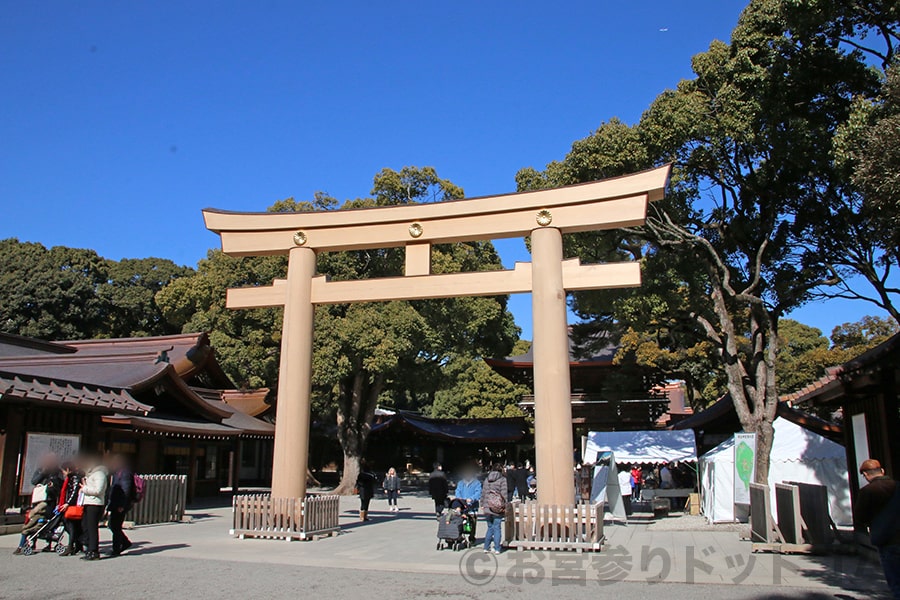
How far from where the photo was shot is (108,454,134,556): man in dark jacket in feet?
32.1

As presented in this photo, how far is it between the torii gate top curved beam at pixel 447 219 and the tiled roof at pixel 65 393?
3982mm

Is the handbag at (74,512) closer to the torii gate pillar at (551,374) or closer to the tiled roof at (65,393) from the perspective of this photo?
the tiled roof at (65,393)

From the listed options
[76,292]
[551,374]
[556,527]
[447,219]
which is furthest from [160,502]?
[76,292]

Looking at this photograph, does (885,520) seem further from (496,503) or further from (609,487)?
(609,487)

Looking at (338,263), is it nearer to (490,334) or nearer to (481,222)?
(490,334)

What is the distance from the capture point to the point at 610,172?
655 inches

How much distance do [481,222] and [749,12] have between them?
8.62 metres

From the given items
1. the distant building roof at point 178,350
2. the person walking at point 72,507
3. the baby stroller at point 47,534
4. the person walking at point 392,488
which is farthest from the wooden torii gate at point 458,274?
the person walking at point 392,488

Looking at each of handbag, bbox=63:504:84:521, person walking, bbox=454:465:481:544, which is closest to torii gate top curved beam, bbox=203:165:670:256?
person walking, bbox=454:465:481:544

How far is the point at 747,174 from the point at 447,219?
28.0 feet

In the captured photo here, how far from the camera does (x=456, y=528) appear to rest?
11.2m

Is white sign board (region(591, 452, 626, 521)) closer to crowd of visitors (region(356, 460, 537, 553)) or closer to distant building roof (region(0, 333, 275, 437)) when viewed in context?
crowd of visitors (region(356, 460, 537, 553))

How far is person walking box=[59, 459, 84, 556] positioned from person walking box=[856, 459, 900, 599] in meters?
9.73

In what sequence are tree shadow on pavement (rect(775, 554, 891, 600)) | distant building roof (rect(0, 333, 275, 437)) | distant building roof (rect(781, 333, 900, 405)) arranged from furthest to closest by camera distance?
1. distant building roof (rect(0, 333, 275, 437))
2. distant building roof (rect(781, 333, 900, 405))
3. tree shadow on pavement (rect(775, 554, 891, 600))
